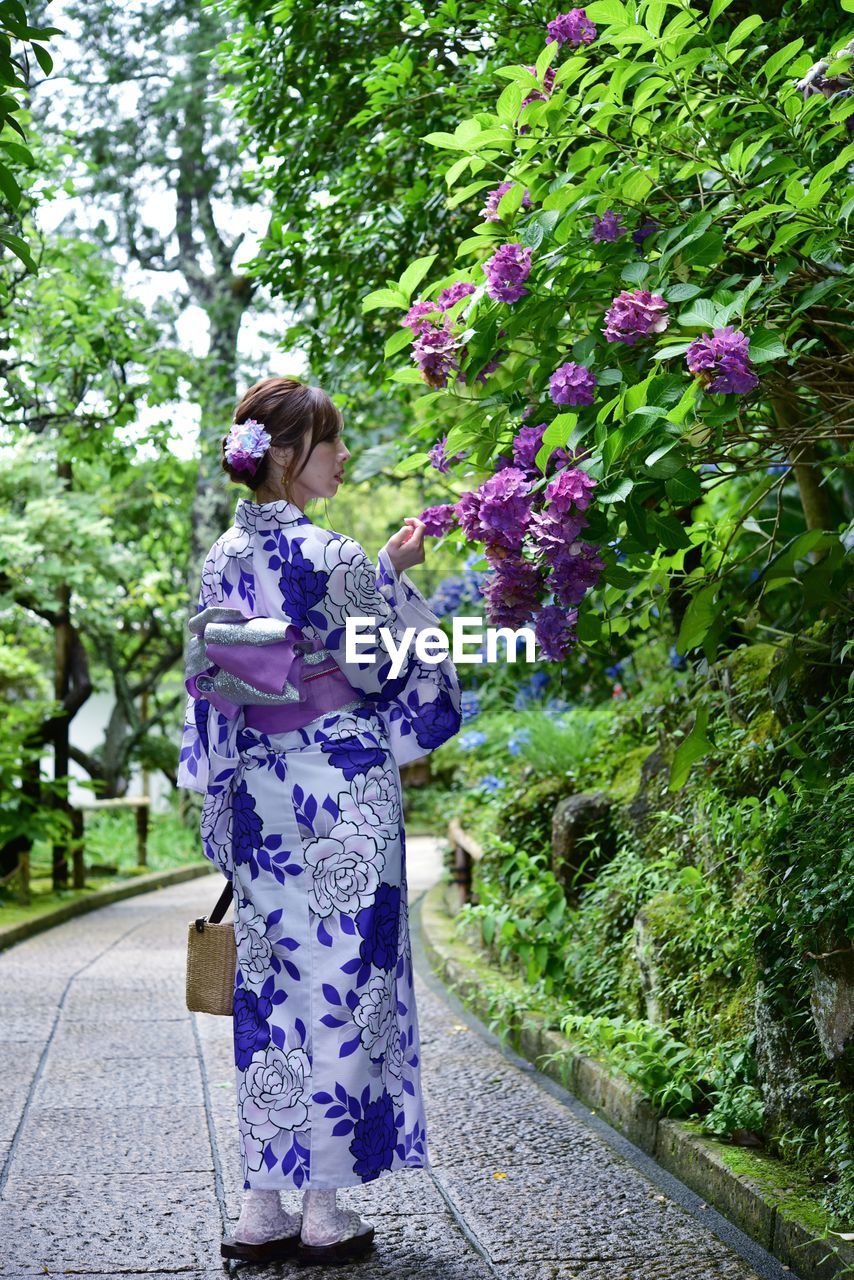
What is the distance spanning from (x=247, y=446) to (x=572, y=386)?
884 millimetres

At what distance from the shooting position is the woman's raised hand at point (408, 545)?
3422 mm

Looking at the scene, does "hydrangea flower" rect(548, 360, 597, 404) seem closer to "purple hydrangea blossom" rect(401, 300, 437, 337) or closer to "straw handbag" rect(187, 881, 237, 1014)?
"purple hydrangea blossom" rect(401, 300, 437, 337)

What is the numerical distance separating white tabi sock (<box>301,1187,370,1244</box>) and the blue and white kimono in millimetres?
103

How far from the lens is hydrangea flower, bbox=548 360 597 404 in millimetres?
2754

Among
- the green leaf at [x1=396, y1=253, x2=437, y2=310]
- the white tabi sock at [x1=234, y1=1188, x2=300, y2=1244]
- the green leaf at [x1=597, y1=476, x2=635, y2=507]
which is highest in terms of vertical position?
the green leaf at [x1=396, y1=253, x2=437, y2=310]

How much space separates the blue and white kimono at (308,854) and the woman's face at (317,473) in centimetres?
7

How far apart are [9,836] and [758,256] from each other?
8.14 m

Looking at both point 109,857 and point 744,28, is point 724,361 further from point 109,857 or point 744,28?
point 109,857

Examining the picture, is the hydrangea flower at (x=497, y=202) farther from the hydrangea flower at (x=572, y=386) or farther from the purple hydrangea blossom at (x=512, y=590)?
the purple hydrangea blossom at (x=512, y=590)

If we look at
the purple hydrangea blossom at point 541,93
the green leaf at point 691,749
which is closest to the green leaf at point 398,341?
the purple hydrangea blossom at point 541,93

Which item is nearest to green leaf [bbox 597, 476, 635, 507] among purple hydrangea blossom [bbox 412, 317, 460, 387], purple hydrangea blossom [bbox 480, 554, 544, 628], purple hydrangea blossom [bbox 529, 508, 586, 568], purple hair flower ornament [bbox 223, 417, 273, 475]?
purple hydrangea blossom [bbox 529, 508, 586, 568]

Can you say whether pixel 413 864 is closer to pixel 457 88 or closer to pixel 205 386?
pixel 205 386

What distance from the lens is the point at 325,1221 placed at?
3.19 metres

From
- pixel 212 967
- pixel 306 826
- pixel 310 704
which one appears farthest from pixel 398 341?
pixel 212 967
